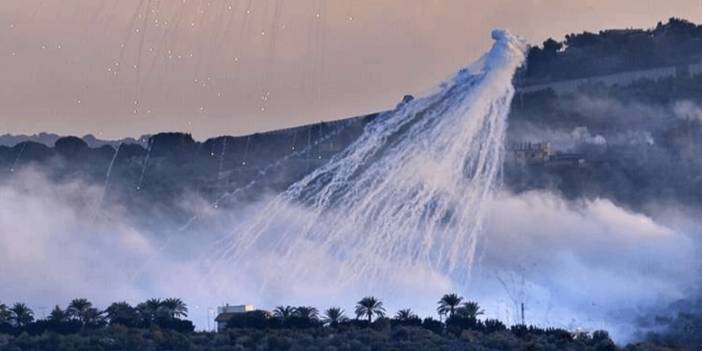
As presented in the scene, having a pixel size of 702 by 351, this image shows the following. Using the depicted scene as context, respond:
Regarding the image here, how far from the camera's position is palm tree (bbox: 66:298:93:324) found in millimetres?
165625

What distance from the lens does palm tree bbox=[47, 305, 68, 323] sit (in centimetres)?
16315

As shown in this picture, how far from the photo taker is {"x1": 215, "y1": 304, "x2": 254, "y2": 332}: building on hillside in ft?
543

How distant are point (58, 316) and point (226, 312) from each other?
45.1ft

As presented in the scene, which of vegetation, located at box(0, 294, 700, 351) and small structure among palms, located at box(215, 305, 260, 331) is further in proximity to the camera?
small structure among palms, located at box(215, 305, 260, 331)

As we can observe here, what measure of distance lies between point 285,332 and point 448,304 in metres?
18.7

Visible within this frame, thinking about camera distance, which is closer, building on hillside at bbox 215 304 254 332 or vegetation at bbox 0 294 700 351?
vegetation at bbox 0 294 700 351

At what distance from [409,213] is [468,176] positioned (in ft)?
43.3

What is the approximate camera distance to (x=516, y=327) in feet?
507

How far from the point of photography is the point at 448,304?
547 ft

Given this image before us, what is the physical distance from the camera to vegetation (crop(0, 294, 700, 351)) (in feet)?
473

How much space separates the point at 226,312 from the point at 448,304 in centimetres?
1705

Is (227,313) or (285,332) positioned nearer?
(285,332)

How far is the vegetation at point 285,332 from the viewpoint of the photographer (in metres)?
144

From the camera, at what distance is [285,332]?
499 ft
